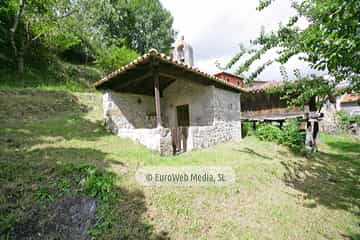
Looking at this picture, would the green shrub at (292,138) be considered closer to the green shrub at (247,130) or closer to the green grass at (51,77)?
the green shrub at (247,130)

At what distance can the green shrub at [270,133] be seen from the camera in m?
8.57

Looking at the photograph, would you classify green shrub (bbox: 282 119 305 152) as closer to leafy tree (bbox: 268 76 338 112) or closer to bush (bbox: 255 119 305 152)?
bush (bbox: 255 119 305 152)

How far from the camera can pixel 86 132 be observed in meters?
6.57

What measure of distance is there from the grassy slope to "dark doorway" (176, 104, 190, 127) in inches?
101

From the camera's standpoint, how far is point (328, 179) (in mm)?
5609

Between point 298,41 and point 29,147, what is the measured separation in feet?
19.2

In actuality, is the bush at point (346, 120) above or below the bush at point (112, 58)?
below

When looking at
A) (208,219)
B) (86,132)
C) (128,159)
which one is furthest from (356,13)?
(86,132)

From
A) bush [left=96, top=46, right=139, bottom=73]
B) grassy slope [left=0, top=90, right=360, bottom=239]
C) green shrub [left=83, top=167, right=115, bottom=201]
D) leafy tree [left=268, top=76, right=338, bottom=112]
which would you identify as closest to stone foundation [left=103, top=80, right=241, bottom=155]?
grassy slope [left=0, top=90, right=360, bottom=239]

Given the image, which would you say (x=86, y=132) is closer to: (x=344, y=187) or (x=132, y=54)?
(x=344, y=187)

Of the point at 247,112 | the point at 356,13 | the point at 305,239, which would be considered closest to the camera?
the point at 356,13

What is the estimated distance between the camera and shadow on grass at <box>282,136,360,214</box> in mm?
4359

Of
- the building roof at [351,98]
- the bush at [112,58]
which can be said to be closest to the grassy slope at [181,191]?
the building roof at [351,98]

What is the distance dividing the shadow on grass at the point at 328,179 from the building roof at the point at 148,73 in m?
4.15
